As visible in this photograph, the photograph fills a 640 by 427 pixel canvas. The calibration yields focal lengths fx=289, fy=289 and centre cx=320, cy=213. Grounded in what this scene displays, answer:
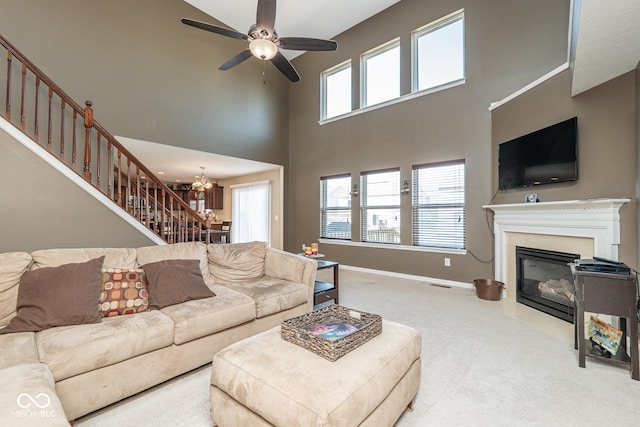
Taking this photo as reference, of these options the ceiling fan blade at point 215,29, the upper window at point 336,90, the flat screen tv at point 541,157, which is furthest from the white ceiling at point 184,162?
the flat screen tv at point 541,157

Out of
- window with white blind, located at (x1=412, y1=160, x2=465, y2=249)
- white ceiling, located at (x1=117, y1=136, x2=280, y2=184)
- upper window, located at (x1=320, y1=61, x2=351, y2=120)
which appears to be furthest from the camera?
upper window, located at (x1=320, y1=61, x2=351, y2=120)

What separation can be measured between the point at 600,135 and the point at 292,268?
332cm

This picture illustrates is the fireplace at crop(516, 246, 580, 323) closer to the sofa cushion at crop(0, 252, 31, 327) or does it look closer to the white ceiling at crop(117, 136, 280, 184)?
the sofa cushion at crop(0, 252, 31, 327)

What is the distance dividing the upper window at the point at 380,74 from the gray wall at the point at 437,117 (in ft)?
0.51

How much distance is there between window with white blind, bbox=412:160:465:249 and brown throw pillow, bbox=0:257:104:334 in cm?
452

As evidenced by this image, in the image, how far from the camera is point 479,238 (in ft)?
14.4

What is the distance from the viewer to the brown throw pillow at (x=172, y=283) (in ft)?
7.23

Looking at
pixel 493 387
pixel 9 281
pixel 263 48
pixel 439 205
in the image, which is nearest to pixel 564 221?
pixel 439 205

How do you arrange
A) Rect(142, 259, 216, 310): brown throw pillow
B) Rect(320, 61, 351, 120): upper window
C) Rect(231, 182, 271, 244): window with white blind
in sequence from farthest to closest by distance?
Rect(231, 182, 271, 244): window with white blind
Rect(320, 61, 351, 120): upper window
Rect(142, 259, 216, 310): brown throw pillow

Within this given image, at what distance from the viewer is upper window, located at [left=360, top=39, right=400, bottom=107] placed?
548cm

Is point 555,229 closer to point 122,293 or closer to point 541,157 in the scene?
point 541,157

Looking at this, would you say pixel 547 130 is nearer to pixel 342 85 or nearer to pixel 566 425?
pixel 566 425

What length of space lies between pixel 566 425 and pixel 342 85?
6.33 m

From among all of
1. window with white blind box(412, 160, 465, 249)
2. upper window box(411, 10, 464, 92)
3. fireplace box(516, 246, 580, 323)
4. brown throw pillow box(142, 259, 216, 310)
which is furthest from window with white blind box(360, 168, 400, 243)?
brown throw pillow box(142, 259, 216, 310)
